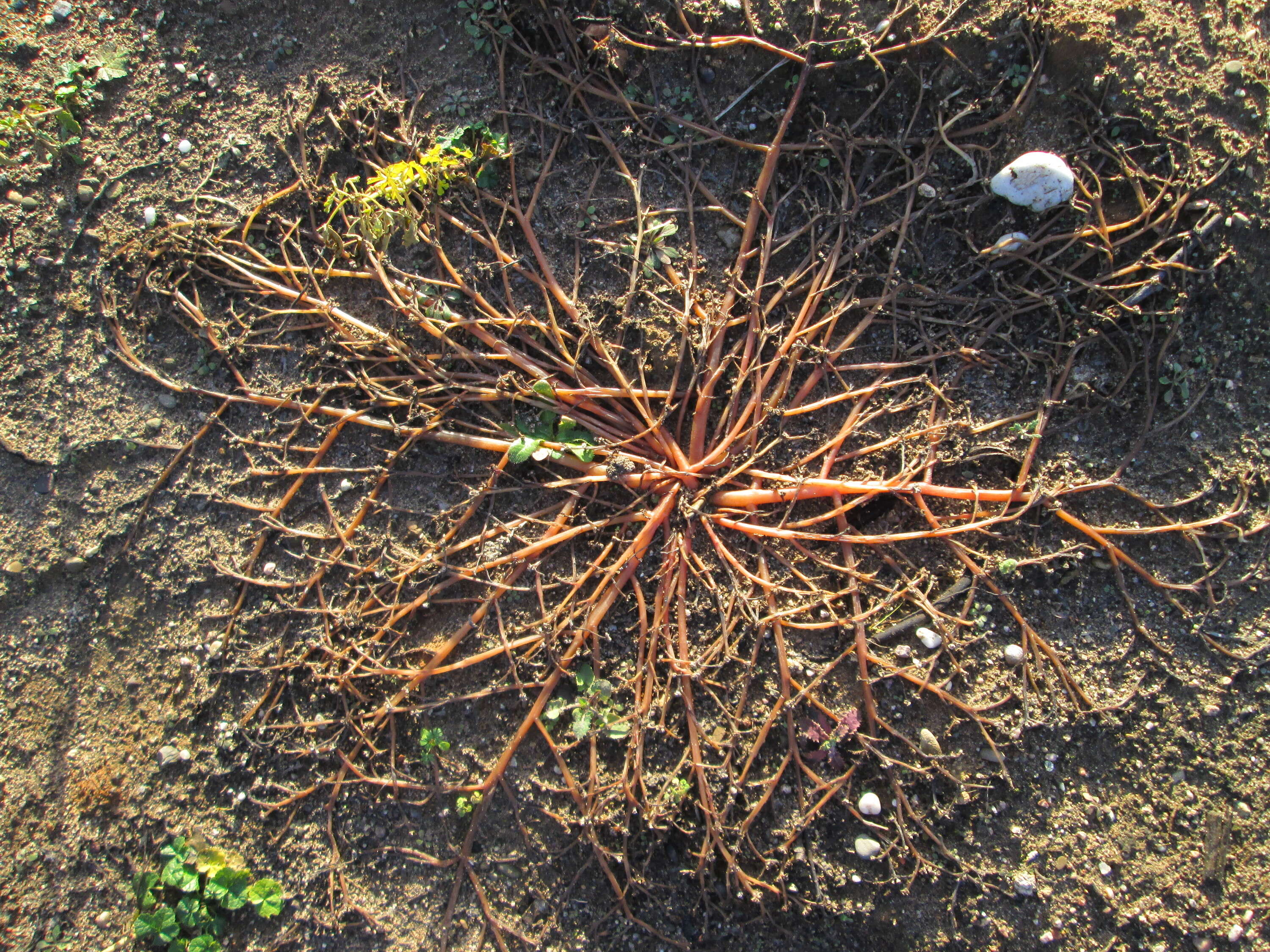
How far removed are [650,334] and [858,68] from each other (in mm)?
1076

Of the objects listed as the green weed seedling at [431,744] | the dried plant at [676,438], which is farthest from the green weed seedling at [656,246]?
the green weed seedling at [431,744]

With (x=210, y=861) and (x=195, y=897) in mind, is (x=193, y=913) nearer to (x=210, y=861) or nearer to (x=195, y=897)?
(x=195, y=897)

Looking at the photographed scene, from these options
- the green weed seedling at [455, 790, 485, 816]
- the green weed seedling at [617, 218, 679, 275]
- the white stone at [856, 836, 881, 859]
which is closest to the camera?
the white stone at [856, 836, 881, 859]

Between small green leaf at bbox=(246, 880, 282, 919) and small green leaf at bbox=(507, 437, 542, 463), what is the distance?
1535mm

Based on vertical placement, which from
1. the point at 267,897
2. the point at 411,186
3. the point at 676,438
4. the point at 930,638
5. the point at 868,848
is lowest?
the point at 868,848

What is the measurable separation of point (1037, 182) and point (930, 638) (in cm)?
141

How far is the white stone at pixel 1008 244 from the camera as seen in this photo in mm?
2240

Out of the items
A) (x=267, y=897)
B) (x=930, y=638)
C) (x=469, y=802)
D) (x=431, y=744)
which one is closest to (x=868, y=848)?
(x=930, y=638)

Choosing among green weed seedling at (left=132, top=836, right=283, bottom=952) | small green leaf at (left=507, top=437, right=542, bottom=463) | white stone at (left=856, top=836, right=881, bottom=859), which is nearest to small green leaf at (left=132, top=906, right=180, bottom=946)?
green weed seedling at (left=132, top=836, right=283, bottom=952)

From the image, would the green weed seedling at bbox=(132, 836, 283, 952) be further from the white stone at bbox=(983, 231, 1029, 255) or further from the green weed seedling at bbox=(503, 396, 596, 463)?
the white stone at bbox=(983, 231, 1029, 255)

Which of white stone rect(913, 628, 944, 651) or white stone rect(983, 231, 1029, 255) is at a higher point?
white stone rect(983, 231, 1029, 255)

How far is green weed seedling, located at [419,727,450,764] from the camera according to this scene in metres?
2.23

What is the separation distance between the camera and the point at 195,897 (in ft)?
7.54

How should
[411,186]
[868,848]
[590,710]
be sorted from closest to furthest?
1. [868,848]
2. [590,710]
3. [411,186]
